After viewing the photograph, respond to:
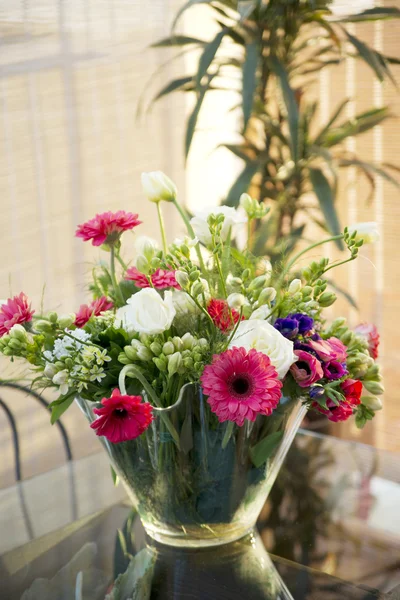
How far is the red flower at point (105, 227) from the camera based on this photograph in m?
1.02

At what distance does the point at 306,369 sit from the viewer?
38.4 inches

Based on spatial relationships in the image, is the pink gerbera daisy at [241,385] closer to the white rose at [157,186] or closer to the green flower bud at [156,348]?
the green flower bud at [156,348]

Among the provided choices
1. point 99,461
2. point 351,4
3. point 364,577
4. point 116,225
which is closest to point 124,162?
point 351,4

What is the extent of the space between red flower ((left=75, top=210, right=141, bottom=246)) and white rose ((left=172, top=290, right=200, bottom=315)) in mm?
111

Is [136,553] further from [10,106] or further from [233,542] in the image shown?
[10,106]

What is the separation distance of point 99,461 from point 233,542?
50 centimetres

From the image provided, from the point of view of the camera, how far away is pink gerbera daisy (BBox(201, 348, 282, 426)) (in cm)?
88

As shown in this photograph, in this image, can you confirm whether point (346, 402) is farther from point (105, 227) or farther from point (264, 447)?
point (105, 227)

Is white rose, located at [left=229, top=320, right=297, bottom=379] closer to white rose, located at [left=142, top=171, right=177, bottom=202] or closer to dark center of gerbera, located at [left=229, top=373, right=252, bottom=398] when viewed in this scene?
dark center of gerbera, located at [left=229, top=373, right=252, bottom=398]

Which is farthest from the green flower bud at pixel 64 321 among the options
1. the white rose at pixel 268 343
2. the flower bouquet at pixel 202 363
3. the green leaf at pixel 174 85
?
the green leaf at pixel 174 85

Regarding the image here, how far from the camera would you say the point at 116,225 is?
3.41 feet

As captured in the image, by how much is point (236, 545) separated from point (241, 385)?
31cm

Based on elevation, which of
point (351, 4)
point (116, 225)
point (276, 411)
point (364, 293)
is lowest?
point (364, 293)

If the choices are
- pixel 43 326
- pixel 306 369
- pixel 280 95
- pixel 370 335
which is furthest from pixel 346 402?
pixel 280 95
